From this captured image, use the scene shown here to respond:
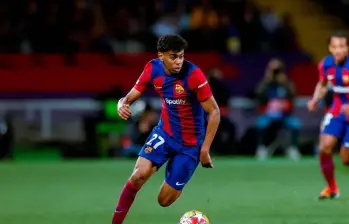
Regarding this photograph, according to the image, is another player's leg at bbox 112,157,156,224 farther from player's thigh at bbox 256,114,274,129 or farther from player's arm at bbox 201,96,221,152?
player's thigh at bbox 256,114,274,129

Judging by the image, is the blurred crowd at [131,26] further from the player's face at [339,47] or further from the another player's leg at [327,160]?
the player's face at [339,47]

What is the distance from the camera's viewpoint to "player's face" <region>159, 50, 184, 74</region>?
7.75m

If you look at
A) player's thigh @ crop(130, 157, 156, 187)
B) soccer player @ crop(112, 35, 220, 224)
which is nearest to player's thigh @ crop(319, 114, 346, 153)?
soccer player @ crop(112, 35, 220, 224)

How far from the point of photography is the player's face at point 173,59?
7.75 m

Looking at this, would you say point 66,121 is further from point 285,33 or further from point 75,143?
point 285,33

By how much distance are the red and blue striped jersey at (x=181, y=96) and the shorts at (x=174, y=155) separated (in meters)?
0.06

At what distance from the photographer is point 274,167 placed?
49.7ft

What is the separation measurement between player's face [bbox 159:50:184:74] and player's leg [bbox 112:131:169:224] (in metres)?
0.71

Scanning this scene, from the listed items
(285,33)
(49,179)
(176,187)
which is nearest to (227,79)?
(285,33)

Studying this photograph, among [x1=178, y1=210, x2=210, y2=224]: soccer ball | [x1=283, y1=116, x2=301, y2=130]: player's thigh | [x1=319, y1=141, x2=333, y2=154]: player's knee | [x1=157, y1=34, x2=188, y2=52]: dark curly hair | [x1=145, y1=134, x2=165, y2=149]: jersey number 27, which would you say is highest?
[x1=157, y1=34, x2=188, y2=52]: dark curly hair

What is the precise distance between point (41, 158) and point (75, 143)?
0.72 meters

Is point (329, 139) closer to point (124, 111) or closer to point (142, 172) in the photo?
point (142, 172)

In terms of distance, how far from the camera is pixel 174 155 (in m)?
8.18

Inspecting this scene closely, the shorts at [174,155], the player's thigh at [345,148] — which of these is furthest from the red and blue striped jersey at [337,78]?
the shorts at [174,155]
